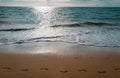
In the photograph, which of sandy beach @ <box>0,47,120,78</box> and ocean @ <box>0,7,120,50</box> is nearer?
sandy beach @ <box>0,47,120,78</box>

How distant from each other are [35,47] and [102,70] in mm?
3713

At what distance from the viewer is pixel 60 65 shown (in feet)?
19.5

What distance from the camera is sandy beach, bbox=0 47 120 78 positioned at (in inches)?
205

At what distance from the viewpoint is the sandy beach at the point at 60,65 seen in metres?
5.22

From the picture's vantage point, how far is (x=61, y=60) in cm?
650

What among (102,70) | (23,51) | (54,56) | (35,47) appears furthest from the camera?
(35,47)

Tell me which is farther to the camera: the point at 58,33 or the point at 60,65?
the point at 58,33

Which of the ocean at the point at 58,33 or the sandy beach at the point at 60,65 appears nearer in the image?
the sandy beach at the point at 60,65

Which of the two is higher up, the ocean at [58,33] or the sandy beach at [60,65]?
the sandy beach at [60,65]

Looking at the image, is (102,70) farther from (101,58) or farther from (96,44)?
(96,44)

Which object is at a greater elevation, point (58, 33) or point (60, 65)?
point (60, 65)

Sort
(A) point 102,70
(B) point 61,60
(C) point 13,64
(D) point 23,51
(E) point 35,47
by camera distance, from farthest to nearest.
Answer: (E) point 35,47 → (D) point 23,51 → (B) point 61,60 → (C) point 13,64 → (A) point 102,70

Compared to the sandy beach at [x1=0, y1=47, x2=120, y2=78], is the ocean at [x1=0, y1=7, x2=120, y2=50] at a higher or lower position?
lower

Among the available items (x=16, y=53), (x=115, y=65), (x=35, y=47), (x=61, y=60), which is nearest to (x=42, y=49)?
(x=35, y=47)
